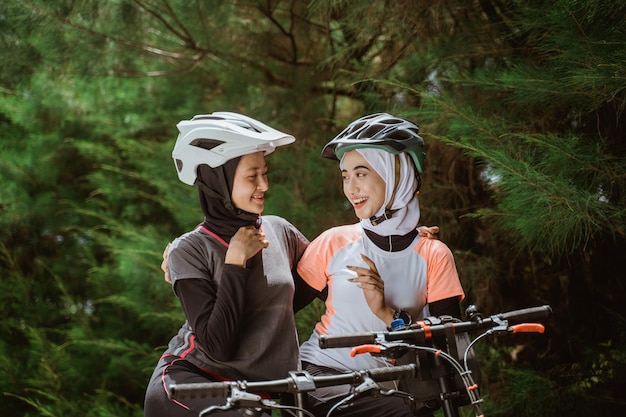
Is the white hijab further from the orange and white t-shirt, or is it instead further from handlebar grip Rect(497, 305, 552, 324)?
handlebar grip Rect(497, 305, 552, 324)

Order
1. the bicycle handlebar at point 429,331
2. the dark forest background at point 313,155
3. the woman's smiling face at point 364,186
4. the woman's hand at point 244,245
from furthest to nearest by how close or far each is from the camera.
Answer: the dark forest background at point 313,155, the woman's smiling face at point 364,186, the woman's hand at point 244,245, the bicycle handlebar at point 429,331

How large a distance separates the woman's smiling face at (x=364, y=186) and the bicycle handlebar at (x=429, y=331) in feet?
1.75

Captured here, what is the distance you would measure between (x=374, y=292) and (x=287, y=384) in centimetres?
67

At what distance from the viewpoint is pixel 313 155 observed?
481cm

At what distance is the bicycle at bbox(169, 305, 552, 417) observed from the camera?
196cm

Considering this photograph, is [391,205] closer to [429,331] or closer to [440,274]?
[440,274]

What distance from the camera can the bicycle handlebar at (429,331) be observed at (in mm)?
2066

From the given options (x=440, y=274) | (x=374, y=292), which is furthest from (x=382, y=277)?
(x=440, y=274)

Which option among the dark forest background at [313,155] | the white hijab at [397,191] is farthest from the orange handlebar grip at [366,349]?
the dark forest background at [313,155]

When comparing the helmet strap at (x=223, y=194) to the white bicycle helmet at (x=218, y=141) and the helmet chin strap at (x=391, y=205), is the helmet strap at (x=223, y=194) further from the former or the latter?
the helmet chin strap at (x=391, y=205)

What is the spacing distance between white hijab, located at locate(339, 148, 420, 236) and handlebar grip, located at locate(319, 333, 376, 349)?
0.57 m

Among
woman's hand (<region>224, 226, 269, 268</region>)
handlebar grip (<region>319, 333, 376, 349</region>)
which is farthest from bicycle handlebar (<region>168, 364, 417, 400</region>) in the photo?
woman's hand (<region>224, 226, 269, 268</region>)

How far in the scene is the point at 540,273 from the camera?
172 inches

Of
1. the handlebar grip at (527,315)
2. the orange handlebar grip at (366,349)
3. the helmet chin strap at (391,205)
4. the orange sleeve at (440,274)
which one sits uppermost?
the helmet chin strap at (391,205)
